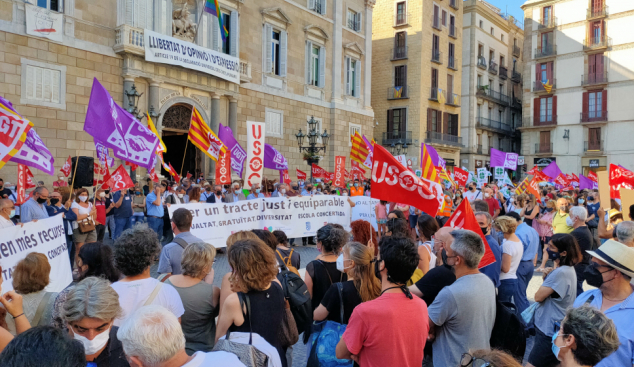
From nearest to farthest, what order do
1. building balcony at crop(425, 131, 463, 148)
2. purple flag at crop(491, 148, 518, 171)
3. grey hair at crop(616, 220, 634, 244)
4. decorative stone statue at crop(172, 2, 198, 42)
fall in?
grey hair at crop(616, 220, 634, 244) → decorative stone statue at crop(172, 2, 198, 42) → purple flag at crop(491, 148, 518, 171) → building balcony at crop(425, 131, 463, 148)

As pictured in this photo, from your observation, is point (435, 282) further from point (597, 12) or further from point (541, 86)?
point (597, 12)

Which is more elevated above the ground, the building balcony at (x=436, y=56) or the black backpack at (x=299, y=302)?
the building balcony at (x=436, y=56)

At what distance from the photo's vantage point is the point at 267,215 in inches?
330

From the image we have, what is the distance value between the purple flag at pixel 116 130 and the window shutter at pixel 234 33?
12.8 m

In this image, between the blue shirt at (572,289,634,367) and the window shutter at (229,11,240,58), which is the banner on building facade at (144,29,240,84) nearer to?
the window shutter at (229,11,240,58)

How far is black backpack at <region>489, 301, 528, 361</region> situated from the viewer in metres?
3.17

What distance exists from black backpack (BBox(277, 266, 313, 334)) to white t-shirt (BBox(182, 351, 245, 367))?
121cm

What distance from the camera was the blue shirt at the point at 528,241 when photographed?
566 centimetres

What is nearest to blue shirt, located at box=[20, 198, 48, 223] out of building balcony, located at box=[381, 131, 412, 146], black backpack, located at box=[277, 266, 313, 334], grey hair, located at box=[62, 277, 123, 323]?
black backpack, located at box=[277, 266, 313, 334]

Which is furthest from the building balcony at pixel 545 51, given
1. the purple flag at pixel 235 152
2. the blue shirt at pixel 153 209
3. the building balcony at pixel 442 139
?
the blue shirt at pixel 153 209

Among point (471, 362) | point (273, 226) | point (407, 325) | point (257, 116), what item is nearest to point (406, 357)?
point (407, 325)

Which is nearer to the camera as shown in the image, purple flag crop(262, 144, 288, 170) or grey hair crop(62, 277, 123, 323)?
grey hair crop(62, 277, 123, 323)

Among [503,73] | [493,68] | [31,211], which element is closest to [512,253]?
[31,211]

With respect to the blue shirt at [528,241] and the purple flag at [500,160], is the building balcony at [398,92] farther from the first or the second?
the blue shirt at [528,241]
